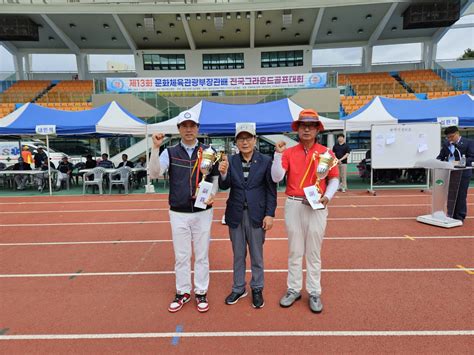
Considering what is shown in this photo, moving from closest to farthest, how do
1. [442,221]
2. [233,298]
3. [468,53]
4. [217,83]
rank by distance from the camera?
[233,298] → [442,221] → [217,83] → [468,53]

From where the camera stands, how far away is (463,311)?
3072 millimetres

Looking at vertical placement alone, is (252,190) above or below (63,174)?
above

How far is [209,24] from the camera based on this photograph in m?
25.5

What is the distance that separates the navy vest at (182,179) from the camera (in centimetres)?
306

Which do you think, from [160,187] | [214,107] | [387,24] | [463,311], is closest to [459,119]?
[214,107]

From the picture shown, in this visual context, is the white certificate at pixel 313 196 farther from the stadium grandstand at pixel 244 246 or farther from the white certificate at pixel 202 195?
the white certificate at pixel 202 195

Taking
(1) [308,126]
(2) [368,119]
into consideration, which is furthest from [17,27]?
(1) [308,126]

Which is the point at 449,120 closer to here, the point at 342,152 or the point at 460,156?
the point at 342,152

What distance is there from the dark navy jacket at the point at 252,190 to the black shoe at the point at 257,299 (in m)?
0.72

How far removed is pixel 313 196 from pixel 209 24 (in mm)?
26022

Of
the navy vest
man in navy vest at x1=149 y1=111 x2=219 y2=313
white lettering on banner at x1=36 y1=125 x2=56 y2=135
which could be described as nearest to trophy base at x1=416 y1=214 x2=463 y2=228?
man in navy vest at x1=149 y1=111 x2=219 y2=313

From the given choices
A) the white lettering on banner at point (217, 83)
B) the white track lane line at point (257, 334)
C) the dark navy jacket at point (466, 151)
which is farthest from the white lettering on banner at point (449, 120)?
the white track lane line at point (257, 334)

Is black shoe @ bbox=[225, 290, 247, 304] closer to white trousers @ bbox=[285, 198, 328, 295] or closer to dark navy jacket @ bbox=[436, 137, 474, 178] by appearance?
white trousers @ bbox=[285, 198, 328, 295]

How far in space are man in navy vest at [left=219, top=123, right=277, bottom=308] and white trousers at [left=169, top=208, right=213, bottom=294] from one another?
Result: 0.92ft
